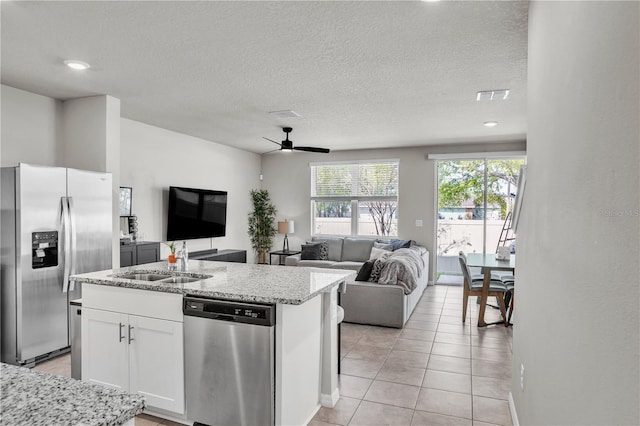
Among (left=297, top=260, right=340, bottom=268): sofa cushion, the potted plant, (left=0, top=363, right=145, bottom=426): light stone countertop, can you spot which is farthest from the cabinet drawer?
the potted plant

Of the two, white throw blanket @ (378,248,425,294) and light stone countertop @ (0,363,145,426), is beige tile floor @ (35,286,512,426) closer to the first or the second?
white throw blanket @ (378,248,425,294)

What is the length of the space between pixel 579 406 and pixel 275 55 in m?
2.91

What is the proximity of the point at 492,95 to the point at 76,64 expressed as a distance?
3943 mm

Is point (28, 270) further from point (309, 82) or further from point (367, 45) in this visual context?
point (367, 45)

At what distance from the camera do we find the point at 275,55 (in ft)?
10.2

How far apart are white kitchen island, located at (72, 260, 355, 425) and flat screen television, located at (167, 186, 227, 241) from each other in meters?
3.14

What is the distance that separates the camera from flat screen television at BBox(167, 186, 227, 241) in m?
5.88

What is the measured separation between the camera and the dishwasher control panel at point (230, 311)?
7.18 ft

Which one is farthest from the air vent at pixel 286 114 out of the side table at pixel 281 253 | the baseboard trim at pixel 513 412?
the baseboard trim at pixel 513 412

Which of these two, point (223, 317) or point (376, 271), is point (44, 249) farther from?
point (376, 271)

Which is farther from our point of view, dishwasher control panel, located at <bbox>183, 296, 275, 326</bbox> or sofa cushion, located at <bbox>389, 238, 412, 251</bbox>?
sofa cushion, located at <bbox>389, 238, 412, 251</bbox>

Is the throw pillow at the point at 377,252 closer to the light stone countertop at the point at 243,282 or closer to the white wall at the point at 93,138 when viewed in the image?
the light stone countertop at the point at 243,282

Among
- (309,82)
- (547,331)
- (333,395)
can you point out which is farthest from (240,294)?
(309,82)

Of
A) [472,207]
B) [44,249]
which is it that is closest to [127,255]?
[44,249]
